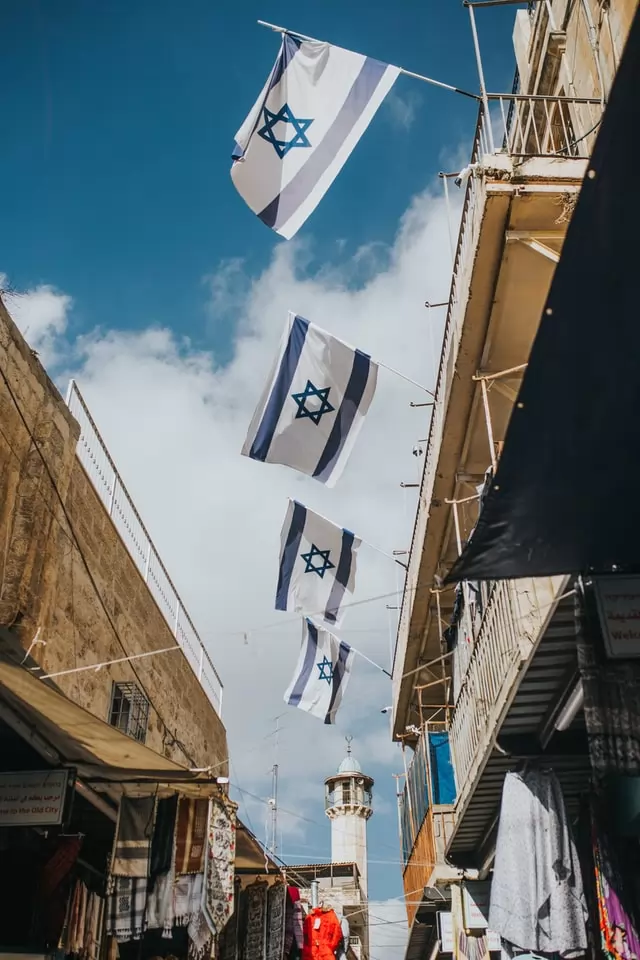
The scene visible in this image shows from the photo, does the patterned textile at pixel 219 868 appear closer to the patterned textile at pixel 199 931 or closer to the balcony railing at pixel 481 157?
the patterned textile at pixel 199 931

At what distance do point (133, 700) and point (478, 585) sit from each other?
5020mm

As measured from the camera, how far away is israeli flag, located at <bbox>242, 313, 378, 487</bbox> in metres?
9.52

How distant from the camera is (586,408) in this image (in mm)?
3531

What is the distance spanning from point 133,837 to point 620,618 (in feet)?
18.1

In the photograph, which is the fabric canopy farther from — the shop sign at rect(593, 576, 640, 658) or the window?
the shop sign at rect(593, 576, 640, 658)

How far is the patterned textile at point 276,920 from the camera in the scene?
11.5 metres

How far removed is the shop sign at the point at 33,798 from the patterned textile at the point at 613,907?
15.0 ft

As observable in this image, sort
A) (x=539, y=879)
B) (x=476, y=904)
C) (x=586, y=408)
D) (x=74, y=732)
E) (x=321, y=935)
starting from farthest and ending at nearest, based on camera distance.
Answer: (x=321, y=935) < (x=476, y=904) < (x=74, y=732) < (x=539, y=879) < (x=586, y=408)

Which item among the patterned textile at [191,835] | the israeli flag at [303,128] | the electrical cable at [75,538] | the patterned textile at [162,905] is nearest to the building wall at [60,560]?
the electrical cable at [75,538]

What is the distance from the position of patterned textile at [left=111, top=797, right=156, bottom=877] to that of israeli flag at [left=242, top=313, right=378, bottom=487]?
13.5 ft

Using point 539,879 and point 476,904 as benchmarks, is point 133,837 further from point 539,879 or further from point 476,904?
point 476,904

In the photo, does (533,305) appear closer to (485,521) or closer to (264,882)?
(485,521)

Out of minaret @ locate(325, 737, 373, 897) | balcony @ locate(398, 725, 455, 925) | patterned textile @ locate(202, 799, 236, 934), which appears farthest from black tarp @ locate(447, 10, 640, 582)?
minaret @ locate(325, 737, 373, 897)

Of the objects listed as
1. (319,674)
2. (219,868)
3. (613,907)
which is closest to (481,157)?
(613,907)
